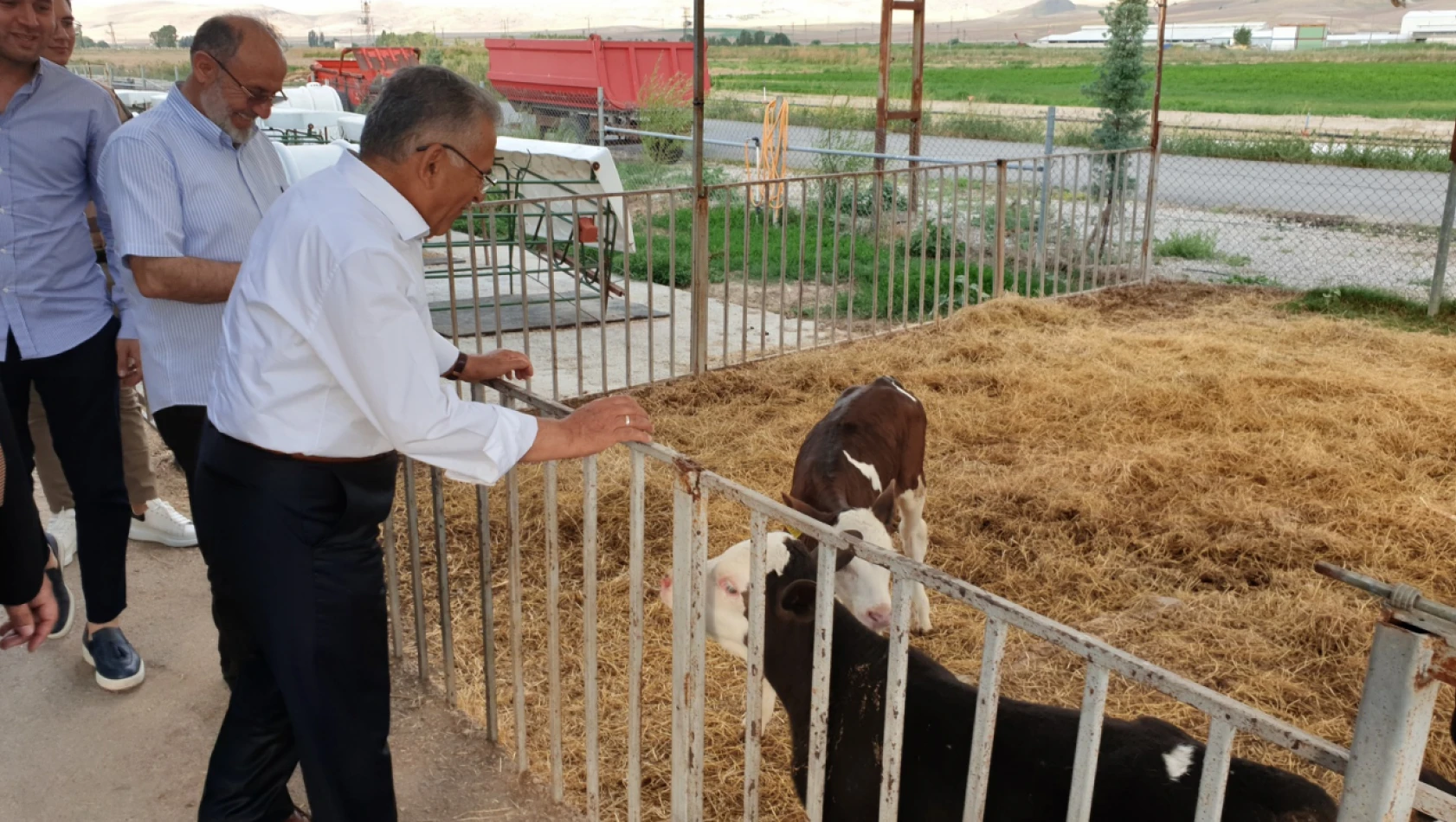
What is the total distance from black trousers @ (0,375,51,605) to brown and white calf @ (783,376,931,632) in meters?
2.05

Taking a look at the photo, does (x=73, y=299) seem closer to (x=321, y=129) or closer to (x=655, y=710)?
(x=655, y=710)

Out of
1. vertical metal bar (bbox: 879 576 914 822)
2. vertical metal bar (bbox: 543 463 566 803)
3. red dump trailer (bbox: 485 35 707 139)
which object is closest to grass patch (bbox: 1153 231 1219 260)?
vertical metal bar (bbox: 543 463 566 803)

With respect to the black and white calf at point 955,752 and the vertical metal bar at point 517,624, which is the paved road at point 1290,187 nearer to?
the black and white calf at point 955,752

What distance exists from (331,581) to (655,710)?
1625mm

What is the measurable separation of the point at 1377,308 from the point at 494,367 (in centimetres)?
912

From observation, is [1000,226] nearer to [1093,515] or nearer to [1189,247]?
[1093,515]

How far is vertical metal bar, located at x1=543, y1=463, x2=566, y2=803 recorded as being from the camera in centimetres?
272

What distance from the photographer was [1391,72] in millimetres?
51062

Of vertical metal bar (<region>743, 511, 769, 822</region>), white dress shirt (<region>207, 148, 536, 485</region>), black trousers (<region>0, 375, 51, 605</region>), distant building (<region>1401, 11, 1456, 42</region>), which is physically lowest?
vertical metal bar (<region>743, 511, 769, 822</region>)

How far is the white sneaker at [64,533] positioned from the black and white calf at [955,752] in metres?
3.22

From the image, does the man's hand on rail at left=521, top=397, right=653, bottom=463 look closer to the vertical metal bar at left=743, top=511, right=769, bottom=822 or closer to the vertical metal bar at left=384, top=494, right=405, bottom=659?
the vertical metal bar at left=743, top=511, right=769, bottom=822

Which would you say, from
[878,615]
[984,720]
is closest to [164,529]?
[878,615]

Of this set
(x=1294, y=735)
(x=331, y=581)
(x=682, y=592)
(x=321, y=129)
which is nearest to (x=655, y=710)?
(x=682, y=592)

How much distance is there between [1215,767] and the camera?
4.84 feet
